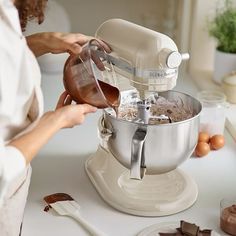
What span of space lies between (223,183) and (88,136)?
38 cm

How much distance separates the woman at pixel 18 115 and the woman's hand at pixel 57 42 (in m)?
0.11

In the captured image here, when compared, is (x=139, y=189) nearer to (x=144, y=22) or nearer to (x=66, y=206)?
(x=66, y=206)

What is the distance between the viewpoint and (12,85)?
2.70ft

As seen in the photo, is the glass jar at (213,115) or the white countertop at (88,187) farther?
the glass jar at (213,115)

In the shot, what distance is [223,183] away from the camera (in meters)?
1.22

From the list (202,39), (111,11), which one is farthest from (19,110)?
(111,11)

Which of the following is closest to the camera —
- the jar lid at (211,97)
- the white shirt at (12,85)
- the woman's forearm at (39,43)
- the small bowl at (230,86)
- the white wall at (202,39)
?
the white shirt at (12,85)

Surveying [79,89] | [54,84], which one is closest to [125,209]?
[79,89]

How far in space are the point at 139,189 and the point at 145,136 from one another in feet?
0.55

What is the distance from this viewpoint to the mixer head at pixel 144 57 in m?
0.99

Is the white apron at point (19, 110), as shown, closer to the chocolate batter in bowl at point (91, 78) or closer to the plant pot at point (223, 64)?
the chocolate batter in bowl at point (91, 78)

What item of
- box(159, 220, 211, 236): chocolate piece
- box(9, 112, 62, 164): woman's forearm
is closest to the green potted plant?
box(159, 220, 211, 236): chocolate piece

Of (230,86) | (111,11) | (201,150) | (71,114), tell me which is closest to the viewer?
(71,114)

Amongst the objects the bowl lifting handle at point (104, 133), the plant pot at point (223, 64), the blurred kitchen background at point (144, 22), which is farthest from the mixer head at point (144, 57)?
the plant pot at point (223, 64)
